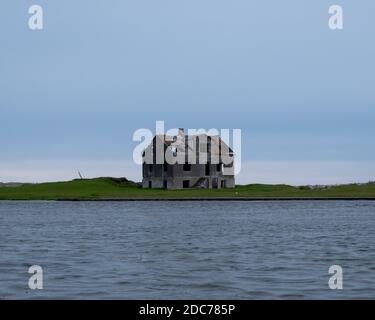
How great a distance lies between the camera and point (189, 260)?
35188mm

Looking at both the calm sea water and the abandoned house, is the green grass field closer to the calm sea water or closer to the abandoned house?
the abandoned house

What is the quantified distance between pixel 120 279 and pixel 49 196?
107787mm

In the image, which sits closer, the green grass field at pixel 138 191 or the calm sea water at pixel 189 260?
the calm sea water at pixel 189 260

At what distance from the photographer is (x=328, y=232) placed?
2112 inches

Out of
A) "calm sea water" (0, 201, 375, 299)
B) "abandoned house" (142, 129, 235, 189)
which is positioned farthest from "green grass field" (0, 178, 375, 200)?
"calm sea water" (0, 201, 375, 299)

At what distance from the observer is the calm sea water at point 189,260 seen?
25.4 m

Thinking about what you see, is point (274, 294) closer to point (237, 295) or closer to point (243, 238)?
point (237, 295)

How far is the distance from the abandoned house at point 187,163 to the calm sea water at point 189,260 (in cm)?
6337

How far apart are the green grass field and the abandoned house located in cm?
286

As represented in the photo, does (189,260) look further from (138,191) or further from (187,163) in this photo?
(138,191)

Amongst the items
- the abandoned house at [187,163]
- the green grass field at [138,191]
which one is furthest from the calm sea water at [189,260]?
the abandoned house at [187,163]

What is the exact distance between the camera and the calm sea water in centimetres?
2541

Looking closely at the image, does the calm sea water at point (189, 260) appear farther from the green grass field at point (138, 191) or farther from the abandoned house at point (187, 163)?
the abandoned house at point (187, 163)

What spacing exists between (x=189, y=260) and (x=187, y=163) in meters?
91.8
